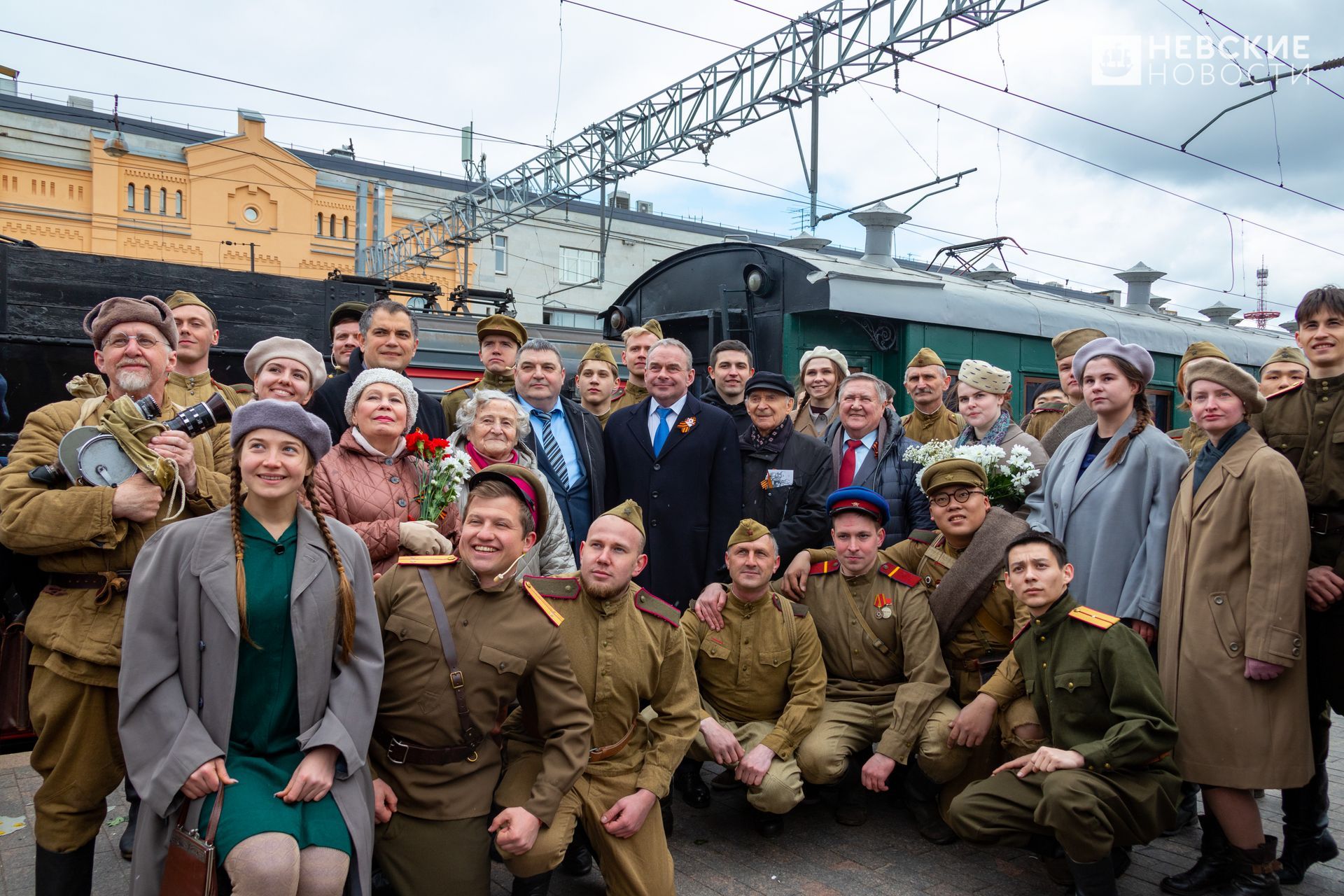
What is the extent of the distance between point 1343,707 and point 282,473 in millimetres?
3883

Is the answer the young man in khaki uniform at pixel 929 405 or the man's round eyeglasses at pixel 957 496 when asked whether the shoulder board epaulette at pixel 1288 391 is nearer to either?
the man's round eyeglasses at pixel 957 496

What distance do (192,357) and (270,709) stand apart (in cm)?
230

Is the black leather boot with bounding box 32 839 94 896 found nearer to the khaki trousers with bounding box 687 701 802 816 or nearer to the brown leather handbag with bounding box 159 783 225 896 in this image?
the brown leather handbag with bounding box 159 783 225 896

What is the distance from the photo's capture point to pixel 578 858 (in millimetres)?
3584

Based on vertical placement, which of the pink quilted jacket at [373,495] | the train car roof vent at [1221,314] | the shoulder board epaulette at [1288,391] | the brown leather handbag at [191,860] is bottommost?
the brown leather handbag at [191,860]

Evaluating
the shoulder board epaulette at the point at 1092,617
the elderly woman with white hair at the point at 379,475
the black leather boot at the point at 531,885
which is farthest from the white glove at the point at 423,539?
the shoulder board epaulette at the point at 1092,617

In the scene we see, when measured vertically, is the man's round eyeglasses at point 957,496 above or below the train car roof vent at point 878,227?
below

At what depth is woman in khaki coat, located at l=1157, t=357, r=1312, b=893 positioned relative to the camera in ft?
10.9

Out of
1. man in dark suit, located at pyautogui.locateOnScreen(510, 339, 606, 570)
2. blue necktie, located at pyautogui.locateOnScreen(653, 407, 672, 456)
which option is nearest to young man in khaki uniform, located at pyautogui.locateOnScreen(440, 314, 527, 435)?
man in dark suit, located at pyautogui.locateOnScreen(510, 339, 606, 570)

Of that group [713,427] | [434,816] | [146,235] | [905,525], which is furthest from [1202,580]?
[146,235]

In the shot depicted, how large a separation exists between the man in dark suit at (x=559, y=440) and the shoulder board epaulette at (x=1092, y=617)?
2.16m

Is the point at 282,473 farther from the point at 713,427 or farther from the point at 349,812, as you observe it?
the point at 713,427

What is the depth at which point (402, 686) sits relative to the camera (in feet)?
9.89

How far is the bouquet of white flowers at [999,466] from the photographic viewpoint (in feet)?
14.4
